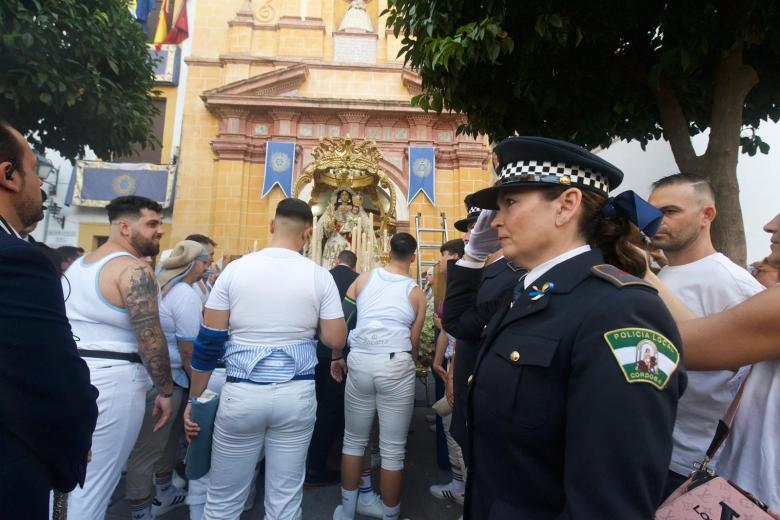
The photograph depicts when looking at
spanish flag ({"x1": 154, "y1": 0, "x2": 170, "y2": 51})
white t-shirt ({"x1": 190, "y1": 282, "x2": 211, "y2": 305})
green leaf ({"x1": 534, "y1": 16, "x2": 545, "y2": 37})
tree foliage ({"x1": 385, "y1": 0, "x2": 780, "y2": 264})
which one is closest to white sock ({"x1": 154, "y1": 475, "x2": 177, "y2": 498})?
white t-shirt ({"x1": 190, "y1": 282, "x2": 211, "y2": 305})

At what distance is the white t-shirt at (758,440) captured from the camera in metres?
1.44

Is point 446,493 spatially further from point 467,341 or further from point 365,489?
point 467,341

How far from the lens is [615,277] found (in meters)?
1.18

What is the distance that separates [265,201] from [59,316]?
12.6 m

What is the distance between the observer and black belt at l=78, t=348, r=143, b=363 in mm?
2480

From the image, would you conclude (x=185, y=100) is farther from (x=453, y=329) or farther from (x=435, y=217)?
(x=453, y=329)

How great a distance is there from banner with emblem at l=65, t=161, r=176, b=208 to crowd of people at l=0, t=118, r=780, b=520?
12.6 metres

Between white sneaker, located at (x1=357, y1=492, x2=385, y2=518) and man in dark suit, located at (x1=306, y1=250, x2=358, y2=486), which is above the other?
man in dark suit, located at (x1=306, y1=250, x2=358, y2=486)

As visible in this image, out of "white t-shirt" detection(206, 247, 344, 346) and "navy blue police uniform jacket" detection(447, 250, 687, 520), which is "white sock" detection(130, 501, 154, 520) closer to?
"white t-shirt" detection(206, 247, 344, 346)

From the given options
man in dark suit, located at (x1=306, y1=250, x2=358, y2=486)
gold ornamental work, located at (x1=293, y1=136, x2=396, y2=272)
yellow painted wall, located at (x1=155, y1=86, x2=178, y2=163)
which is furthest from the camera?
yellow painted wall, located at (x1=155, y1=86, x2=178, y2=163)

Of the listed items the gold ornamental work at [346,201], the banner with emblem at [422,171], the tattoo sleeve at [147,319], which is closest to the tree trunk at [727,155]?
the tattoo sleeve at [147,319]

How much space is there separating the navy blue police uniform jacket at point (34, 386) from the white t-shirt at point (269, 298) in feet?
3.87

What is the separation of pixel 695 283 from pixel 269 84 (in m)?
13.8

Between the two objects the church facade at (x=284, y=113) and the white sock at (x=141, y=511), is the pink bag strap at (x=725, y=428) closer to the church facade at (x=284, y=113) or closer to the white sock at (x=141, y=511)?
the white sock at (x=141, y=511)
